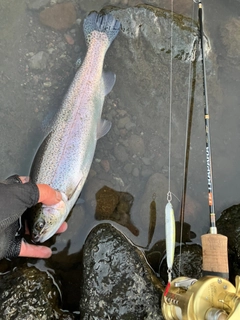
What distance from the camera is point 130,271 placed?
2598 millimetres

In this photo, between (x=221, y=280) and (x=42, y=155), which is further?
(x=42, y=155)

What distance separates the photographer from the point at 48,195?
2.55 metres

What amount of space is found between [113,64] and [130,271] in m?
1.94

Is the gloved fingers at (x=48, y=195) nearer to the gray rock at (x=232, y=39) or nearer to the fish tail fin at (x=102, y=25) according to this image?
the fish tail fin at (x=102, y=25)

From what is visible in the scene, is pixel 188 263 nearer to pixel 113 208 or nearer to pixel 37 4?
pixel 113 208

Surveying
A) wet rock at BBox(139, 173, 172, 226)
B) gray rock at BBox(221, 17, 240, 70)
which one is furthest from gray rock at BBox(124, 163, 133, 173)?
gray rock at BBox(221, 17, 240, 70)

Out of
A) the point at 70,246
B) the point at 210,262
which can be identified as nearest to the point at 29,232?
the point at 70,246

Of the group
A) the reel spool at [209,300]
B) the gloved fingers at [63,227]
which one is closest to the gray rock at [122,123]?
the gloved fingers at [63,227]

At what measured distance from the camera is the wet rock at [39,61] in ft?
10.8

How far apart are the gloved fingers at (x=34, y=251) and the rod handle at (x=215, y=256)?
1317mm

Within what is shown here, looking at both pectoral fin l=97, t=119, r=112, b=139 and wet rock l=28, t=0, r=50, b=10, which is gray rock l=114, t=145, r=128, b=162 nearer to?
pectoral fin l=97, t=119, r=112, b=139

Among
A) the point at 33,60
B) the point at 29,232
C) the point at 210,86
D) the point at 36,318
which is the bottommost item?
the point at 36,318

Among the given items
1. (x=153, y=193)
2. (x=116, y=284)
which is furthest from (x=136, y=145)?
(x=116, y=284)

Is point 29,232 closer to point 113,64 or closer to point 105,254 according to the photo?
point 105,254
